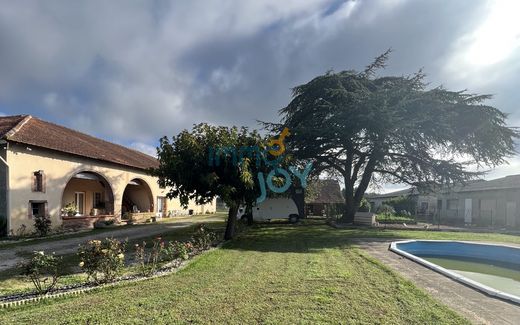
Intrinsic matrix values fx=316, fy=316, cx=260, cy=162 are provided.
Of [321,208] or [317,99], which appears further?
[321,208]

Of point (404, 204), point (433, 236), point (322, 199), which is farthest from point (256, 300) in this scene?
point (404, 204)

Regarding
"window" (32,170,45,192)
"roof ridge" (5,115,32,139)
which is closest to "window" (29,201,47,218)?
"window" (32,170,45,192)

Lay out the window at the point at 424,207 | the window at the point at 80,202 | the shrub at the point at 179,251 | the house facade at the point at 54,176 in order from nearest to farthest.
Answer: the shrub at the point at 179,251, the house facade at the point at 54,176, the window at the point at 80,202, the window at the point at 424,207

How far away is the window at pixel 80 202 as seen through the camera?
69.6 ft

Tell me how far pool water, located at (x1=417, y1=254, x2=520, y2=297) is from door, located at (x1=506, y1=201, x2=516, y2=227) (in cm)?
1481

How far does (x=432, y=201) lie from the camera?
119 feet

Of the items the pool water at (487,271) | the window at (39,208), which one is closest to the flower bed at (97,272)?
the pool water at (487,271)

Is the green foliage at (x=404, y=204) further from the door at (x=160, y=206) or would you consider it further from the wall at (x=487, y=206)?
the door at (x=160, y=206)

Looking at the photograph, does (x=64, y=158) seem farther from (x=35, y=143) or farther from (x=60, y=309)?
(x=60, y=309)

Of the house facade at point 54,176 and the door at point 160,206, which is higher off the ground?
the house facade at point 54,176

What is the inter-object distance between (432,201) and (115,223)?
33.0m

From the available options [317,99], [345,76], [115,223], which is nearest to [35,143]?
[115,223]

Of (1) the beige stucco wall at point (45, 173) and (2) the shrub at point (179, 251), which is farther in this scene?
(1) the beige stucco wall at point (45, 173)

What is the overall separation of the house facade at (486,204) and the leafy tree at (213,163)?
17309 mm
